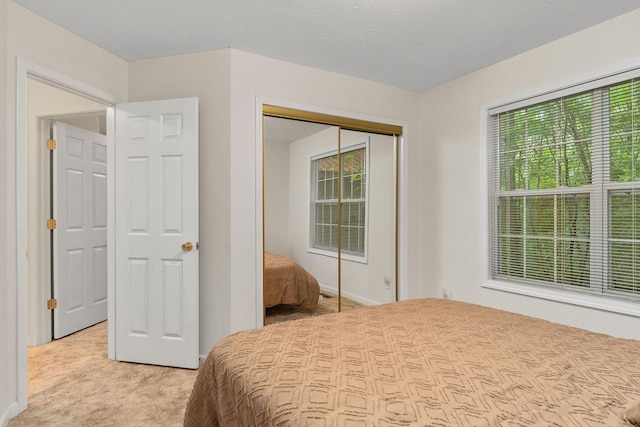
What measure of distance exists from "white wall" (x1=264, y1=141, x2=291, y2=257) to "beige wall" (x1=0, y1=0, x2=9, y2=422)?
161 centimetres

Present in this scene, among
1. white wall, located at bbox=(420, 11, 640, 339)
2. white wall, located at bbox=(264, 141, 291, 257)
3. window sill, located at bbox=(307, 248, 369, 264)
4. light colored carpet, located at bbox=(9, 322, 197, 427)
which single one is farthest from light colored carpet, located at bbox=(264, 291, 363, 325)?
white wall, located at bbox=(420, 11, 640, 339)

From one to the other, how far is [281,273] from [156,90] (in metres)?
1.80

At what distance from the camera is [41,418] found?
6.93 ft

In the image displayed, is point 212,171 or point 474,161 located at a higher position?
point 474,161

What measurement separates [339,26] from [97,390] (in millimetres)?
2893

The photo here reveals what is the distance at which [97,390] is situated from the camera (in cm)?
244

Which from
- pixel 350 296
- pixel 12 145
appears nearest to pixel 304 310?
pixel 350 296

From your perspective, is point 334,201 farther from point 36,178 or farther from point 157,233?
point 36,178

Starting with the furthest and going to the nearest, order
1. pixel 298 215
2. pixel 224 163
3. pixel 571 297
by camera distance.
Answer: pixel 298 215
pixel 224 163
pixel 571 297

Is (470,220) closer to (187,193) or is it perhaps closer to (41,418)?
(187,193)

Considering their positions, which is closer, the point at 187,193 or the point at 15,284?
the point at 15,284

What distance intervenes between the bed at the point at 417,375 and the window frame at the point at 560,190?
1.00 meters

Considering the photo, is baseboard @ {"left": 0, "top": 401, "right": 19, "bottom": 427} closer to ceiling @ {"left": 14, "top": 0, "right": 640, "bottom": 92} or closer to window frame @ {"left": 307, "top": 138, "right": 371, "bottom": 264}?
window frame @ {"left": 307, "top": 138, "right": 371, "bottom": 264}

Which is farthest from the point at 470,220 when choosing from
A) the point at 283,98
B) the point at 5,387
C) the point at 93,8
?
the point at 5,387
